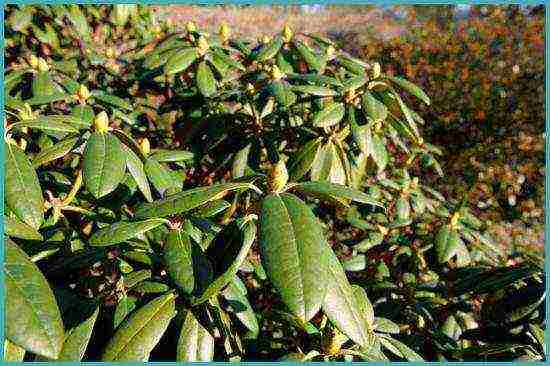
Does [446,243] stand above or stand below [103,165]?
below

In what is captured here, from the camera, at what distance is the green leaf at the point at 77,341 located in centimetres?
100

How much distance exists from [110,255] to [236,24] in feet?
26.3

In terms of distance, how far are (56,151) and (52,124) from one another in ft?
0.21

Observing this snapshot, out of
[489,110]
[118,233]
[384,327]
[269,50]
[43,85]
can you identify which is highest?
[269,50]

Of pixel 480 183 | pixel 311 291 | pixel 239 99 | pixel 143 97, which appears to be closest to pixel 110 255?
pixel 311 291

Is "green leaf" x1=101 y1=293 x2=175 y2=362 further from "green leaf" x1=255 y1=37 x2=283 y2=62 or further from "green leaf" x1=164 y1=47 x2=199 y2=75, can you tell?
"green leaf" x1=255 y1=37 x2=283 y2=62

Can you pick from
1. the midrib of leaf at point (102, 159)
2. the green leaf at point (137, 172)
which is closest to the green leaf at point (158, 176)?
the green leaf at point (137, 172)

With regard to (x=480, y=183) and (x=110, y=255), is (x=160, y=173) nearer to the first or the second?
(x=110, y=255)

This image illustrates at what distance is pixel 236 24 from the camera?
8.84 metres

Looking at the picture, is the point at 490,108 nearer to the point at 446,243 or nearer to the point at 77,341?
the point at 446,243

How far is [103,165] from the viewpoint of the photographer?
1087mm

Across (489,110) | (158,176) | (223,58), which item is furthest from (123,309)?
(489,110)

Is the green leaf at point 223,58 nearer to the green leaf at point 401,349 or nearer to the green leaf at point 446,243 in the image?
the green leaf at point 446,243

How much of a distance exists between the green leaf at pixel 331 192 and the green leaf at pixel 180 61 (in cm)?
93
